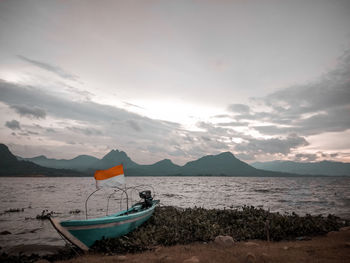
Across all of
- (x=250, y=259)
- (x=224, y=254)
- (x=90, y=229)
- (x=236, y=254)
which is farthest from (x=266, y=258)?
(x=90, y=229)

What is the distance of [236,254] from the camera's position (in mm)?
9852

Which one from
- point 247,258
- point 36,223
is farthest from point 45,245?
point 247,258

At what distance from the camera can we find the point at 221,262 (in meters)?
8.97

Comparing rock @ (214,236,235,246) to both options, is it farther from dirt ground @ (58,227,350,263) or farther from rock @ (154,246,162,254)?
rock @ (154,246,162,254)

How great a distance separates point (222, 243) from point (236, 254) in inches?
77.7

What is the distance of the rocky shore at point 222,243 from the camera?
31.8ft

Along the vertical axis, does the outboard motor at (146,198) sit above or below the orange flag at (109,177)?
below

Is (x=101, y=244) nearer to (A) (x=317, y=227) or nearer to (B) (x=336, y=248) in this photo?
(B) (x=336, y=248)

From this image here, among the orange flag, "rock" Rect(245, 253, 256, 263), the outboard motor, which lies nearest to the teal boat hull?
the orange flag

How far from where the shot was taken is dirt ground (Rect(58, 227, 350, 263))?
8.85 metres

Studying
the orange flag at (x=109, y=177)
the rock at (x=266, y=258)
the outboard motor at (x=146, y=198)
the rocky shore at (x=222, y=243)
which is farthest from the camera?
the outboard motor at (x=146, y=198)

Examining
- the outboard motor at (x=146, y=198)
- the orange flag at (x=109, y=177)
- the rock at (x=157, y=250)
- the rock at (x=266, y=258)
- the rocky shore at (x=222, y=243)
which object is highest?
the orange flag at (x=109, y=177)

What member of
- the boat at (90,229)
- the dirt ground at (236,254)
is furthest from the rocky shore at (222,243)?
the boat at (90,229)

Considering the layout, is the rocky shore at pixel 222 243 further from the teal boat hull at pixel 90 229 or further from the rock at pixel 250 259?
the teal boat hull at pixel 90 229
